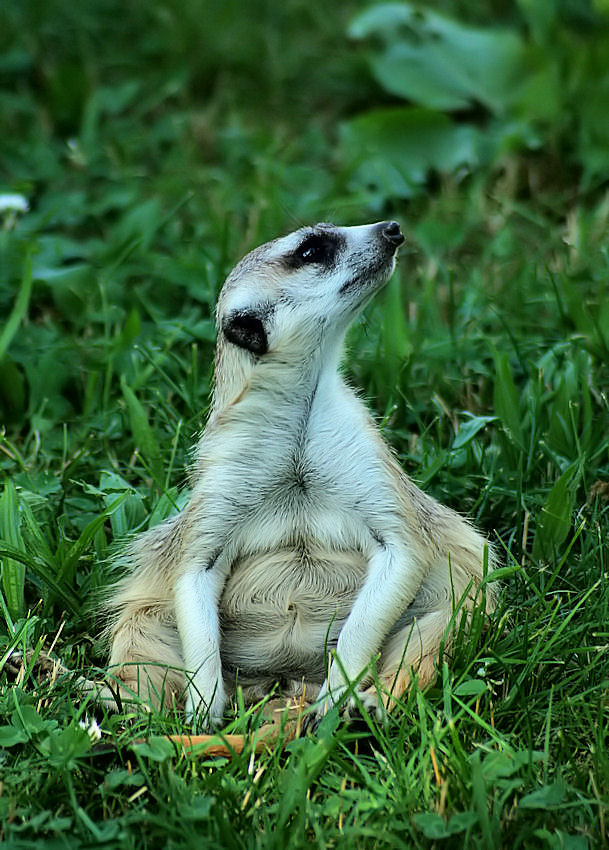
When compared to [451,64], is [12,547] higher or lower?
lower

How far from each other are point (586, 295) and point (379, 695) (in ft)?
9.97

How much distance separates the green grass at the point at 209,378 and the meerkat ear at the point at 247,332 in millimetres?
766

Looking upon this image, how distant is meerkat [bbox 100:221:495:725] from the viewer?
11.0 ft

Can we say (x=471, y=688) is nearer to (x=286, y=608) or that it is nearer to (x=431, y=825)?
(x=431, y=825)

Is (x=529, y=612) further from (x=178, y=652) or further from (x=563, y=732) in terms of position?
(x=178, y=652)

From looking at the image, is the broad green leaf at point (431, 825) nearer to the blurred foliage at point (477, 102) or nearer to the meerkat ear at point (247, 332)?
the meerkat ear at point (247, 332)

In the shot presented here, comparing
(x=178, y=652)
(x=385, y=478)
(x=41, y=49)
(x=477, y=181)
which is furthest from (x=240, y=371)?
(x=41, y=49)

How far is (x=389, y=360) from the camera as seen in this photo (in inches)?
188

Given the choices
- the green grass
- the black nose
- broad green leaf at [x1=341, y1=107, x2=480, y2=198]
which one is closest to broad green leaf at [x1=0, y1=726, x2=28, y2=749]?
the green grass

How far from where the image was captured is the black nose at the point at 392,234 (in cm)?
367

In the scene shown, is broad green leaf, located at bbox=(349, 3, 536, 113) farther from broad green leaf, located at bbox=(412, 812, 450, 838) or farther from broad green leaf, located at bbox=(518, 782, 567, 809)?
broad green leaf, located at bbox=(412, 812, 450, 838)

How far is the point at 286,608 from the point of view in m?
3.48

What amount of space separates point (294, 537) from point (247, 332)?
68cm

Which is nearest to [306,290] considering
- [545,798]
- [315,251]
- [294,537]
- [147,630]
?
[315,251]
